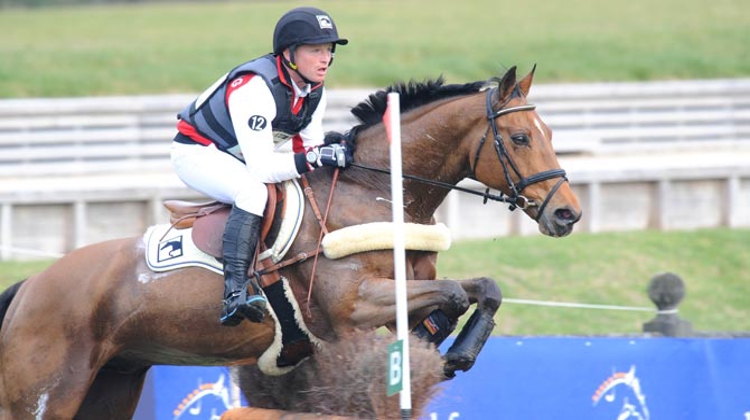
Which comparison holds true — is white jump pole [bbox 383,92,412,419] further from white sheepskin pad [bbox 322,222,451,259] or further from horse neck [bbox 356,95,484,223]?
horse neck [bbox 356,95,484,223]

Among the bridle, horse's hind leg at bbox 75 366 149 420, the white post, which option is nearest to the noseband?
the bridle

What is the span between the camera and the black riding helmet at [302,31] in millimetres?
6047

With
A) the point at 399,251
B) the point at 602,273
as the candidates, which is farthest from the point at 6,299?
the point at 602,273

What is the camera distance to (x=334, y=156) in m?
6.12

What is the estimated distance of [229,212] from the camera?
629 cm

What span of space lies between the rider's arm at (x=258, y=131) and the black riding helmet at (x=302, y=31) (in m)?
0.22

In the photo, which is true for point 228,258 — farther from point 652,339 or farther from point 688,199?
point 688,199

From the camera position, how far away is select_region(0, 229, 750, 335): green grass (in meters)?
11.2

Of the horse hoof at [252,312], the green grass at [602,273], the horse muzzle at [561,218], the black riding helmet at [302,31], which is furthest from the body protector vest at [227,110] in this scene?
the green grass at [602,273]

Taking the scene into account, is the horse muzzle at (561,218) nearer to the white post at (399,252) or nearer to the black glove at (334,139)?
the white post at (399,252)

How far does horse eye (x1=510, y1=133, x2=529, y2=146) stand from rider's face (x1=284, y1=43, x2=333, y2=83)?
103cm

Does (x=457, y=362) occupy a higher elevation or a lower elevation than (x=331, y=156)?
lower

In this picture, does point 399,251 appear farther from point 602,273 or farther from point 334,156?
point 602,273

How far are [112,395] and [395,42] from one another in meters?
16.5
